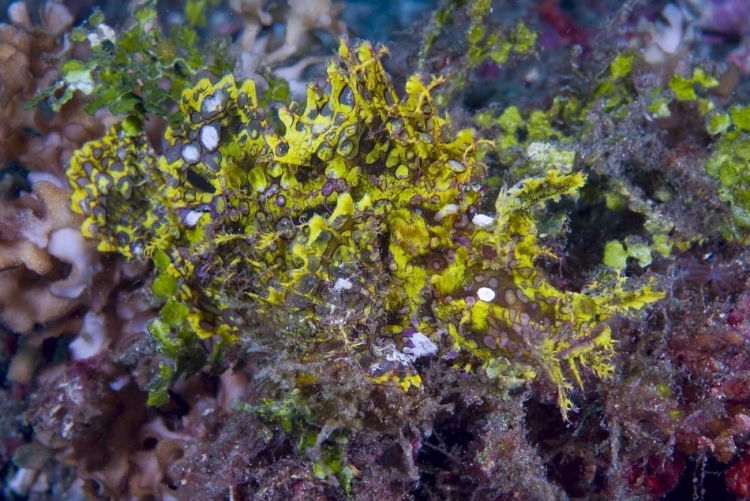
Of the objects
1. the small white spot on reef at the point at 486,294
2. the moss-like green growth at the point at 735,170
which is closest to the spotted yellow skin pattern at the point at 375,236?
the small white spot on reef at the point at 486,294

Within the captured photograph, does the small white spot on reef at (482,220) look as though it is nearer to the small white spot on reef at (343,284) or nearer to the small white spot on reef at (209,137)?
the small white spot on reef at (343,284)

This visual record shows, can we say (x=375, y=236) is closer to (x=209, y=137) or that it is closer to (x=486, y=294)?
(x=486, y=294)

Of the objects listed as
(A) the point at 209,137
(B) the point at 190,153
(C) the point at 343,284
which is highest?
(A) the point at 209,137

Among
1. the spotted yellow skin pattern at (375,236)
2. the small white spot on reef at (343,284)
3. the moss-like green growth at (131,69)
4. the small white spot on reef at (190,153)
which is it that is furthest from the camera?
the moss-like green growth at (131,69)

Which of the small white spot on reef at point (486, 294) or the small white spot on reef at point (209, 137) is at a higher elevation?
the small white spot on reef at point (209, 137)

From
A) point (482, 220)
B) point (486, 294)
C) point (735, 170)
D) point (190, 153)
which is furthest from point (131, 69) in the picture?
point (735, 170)

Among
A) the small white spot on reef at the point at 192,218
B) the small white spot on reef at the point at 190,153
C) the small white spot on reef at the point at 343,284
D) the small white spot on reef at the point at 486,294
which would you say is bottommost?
the small white spot on reef at the point at 192,218

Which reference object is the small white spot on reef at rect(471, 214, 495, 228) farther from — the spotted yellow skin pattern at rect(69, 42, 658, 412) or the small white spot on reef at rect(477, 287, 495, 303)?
the small white spot on reef at rect(477, 287, 495, 303)

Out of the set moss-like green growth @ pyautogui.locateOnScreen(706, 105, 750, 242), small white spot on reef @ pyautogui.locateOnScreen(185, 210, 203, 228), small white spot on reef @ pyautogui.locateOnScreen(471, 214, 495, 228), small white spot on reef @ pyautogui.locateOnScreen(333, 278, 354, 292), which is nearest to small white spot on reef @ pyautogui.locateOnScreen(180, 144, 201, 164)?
small white spot on reef @ pyautogui.locateOnScreen(185, 210, 203, 228)

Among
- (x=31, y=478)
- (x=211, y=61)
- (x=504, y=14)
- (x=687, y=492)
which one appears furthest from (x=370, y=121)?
(x=31, y=478)

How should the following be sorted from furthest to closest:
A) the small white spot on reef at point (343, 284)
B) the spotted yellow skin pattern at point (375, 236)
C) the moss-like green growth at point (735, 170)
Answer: the moss-like green growth at point (735, 170) → the small white spot on reef at point (343, 284) → the spotted yellow skin pattern at point (375, 236)
